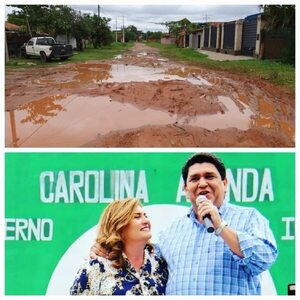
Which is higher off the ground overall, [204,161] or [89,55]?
[89,55]

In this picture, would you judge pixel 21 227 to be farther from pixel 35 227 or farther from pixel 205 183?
pixel 205 183

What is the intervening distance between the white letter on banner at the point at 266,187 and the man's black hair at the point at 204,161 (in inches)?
10.3

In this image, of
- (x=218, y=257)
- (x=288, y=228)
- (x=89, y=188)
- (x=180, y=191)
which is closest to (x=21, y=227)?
(x=89, y=188)

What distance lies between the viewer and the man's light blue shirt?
270 centimetres

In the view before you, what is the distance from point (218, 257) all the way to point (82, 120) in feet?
4.68

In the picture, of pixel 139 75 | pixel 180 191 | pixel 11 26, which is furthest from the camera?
pixel 139 75

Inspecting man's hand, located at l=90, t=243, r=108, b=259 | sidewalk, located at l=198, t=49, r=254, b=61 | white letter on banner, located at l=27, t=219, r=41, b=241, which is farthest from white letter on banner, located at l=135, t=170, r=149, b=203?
sidewalk, located at l=198, t=49, r=254, b=61

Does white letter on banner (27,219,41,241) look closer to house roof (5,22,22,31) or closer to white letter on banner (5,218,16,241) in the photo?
white letter on banner (5,218,16,241)

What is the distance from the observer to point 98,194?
2.83 m

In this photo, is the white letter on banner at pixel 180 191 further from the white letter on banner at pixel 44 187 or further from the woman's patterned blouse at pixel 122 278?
the white letter on banner at pixel 44 187

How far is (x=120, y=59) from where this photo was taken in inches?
147

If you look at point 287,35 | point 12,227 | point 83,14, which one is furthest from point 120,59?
point 12,227

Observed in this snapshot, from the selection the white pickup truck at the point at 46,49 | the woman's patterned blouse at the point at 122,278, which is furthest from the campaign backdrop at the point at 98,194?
the white pickup truck at the point at 46,49
